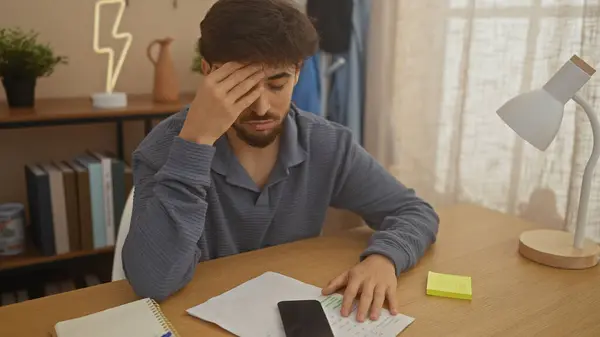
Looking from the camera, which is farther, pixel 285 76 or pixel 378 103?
pixel 378 103

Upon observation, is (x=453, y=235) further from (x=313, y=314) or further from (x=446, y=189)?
(x=446, y=189)

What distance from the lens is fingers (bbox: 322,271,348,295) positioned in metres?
1.09

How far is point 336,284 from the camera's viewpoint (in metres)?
1.10

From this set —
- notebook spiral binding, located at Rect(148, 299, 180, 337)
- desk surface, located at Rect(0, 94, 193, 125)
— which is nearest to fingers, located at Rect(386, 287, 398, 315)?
notebook spiral binding, located at Rect(148, 299, 180, 337)

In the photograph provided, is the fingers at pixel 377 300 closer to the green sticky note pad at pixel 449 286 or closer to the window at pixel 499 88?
the green sticky note pad at pixel 449 286

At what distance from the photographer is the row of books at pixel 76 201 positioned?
→ 6.81ft

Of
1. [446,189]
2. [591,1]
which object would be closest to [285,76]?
[591,1]

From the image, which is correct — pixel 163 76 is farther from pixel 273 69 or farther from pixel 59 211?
pixel 273 69

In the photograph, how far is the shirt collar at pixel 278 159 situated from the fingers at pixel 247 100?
0.19 m

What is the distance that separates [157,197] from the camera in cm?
109

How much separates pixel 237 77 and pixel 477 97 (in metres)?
1.12

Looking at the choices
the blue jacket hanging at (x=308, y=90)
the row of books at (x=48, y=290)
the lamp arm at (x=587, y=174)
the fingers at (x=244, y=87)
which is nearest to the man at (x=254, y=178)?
the fingers at (x=244, y=87)

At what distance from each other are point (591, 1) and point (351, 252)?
1.00 metres

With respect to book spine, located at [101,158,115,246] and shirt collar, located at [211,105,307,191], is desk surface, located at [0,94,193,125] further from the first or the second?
shirt collar, located at [211,105,307,191]
